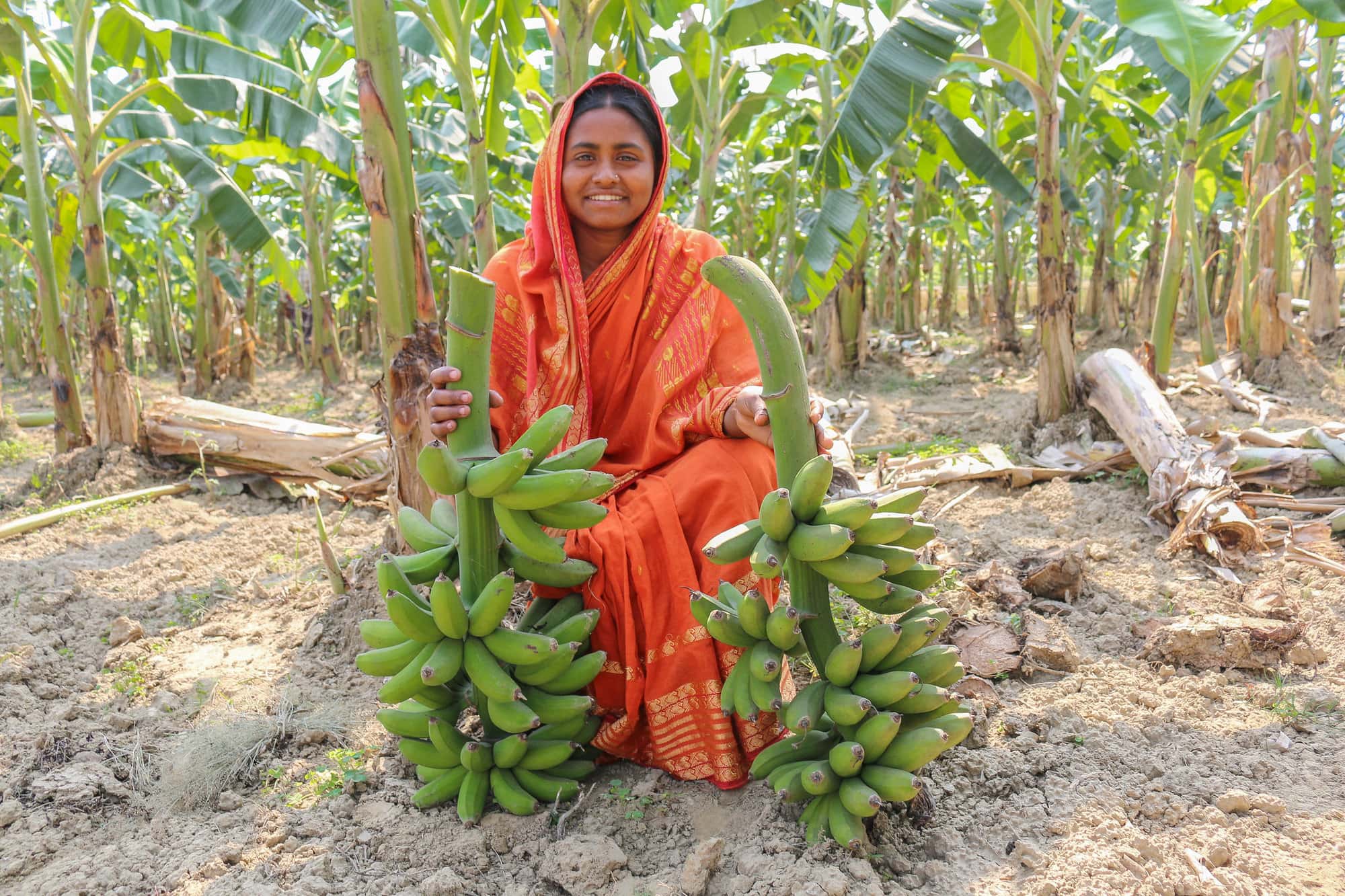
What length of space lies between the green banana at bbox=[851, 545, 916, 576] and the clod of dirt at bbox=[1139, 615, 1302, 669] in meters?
1.24

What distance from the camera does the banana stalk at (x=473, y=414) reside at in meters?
1.65

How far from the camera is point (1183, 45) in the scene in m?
3.95

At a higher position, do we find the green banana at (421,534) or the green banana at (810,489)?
the green banana at (810,489)

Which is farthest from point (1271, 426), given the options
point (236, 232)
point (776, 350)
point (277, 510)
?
point (236, 232)

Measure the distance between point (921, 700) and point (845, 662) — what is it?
17 centimetres

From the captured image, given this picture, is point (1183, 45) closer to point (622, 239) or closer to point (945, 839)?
point (622, 239)

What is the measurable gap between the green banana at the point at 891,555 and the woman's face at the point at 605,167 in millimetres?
1125

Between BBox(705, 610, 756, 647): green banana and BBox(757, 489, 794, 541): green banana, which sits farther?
BBox(705, 610, 756, 647): green banana

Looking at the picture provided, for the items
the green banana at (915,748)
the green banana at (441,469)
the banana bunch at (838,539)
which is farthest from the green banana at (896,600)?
the green banana at (441,469)

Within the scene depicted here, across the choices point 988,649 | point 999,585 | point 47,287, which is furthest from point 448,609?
point 47,287

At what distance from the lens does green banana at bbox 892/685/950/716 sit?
156 cm

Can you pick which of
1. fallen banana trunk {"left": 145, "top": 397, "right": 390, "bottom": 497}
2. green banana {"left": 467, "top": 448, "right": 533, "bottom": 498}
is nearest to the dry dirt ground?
green banana {"left": 467, "top": 448, "right": 533, "bottom": 498}

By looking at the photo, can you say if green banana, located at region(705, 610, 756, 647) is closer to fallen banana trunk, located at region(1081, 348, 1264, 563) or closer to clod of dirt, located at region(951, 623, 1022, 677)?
clod of dirt, located at region(951, 623, 1022, 677)

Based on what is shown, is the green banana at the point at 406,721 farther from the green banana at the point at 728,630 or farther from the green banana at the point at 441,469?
the green banana at the point at 728,630
